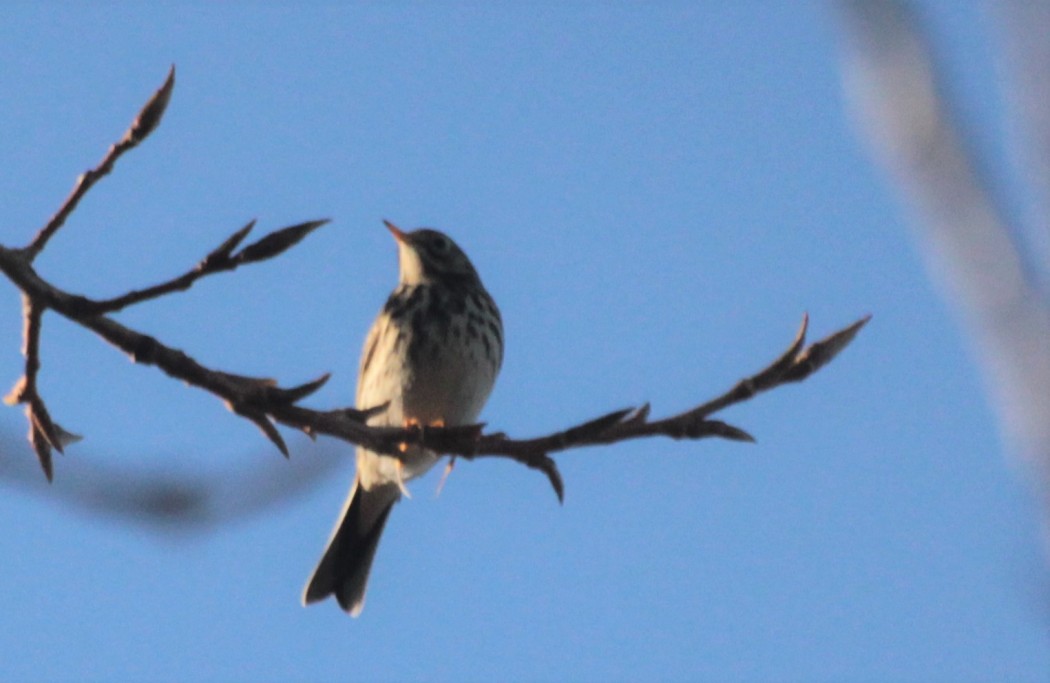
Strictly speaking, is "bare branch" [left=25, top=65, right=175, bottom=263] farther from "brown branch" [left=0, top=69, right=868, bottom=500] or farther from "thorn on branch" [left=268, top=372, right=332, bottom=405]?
"thorn on branch" [left=268, top=372, right=332, bottom=405]

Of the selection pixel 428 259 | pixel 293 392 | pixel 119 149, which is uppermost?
pixel 428 259

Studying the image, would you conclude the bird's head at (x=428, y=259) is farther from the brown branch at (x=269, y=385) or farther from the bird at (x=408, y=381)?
the brown branch at (x=269, y=385)

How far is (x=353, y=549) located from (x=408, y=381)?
104 centimetres

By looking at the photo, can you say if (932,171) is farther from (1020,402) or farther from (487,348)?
(487,348)

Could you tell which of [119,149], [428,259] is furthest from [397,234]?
[119,149]

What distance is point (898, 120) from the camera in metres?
3.23

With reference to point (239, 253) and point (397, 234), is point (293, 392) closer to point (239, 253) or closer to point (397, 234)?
point (239, 253)

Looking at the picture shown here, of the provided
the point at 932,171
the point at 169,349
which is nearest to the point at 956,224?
the point at 932,171

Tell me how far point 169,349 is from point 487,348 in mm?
4824

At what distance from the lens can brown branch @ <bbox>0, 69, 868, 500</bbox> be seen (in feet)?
11.1

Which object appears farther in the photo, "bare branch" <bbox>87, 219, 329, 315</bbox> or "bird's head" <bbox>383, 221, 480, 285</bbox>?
"bird's head" <bbox>383, 221, 480, 285</bbox>

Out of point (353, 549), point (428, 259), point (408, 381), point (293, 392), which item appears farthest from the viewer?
point (428, 259)

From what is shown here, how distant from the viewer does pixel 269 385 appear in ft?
11.4

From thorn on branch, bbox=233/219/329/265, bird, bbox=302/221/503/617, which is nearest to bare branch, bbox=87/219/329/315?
thorn on branch, bbox=233/219/329/265
